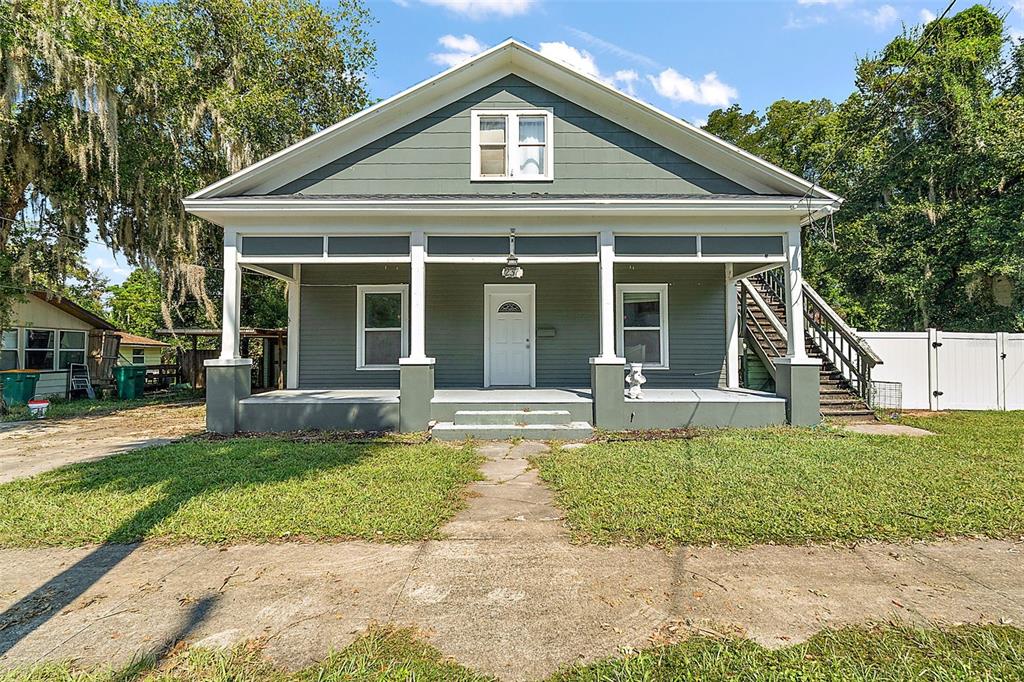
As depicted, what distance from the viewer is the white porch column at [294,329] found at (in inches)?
420

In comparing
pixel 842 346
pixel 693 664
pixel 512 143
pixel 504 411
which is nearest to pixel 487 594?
pixel 693 664

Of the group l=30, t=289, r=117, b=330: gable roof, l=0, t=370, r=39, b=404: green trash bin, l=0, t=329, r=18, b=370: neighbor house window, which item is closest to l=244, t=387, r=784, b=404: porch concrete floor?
l=0, t=370, r=39, b=404: green trash bin

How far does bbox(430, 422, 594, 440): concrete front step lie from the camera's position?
7541 mm

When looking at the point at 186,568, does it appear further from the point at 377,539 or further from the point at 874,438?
the point at 874,438

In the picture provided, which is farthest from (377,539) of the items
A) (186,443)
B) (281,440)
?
(186,443)

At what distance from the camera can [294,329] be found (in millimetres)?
10727

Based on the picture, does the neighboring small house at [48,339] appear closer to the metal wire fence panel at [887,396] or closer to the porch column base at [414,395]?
the porch column base at [414,395]

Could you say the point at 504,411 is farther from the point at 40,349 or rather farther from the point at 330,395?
the point at 40,349

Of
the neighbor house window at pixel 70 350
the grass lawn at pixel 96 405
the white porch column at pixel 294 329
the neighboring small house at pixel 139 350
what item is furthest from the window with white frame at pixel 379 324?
the neighboring small house at pixel 139 350

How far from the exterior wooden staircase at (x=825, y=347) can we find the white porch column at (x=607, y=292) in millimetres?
4110

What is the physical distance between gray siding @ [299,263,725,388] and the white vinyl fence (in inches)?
132

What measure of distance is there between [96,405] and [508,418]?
38.6 ft

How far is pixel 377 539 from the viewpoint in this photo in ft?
12.1

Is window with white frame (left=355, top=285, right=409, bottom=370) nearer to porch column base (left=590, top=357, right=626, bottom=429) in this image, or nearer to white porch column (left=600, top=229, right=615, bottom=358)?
white porch column (left=600, top=229, right=615, bottom=358)
